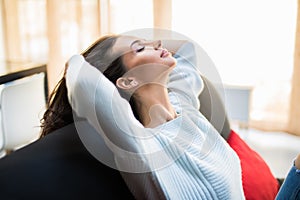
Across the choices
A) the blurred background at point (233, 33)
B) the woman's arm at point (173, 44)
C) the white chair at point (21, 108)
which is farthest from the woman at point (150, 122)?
the blurred background at point (233, 33)

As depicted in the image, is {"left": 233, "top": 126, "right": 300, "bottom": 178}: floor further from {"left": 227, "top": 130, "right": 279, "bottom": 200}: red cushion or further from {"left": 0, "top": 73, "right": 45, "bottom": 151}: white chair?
{"left": 0, "top": 73, "right": 45, "bottom": 151}: white chair

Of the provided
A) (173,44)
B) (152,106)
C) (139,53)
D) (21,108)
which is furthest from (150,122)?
(21,108)

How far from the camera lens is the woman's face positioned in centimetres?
108

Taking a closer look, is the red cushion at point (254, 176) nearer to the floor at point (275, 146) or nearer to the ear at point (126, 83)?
the ear at point (126, 83)

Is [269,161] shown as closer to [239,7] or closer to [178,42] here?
[239,7]

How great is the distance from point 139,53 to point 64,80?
0.23 meters

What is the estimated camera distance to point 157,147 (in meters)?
0.96

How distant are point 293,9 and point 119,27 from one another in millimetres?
1205

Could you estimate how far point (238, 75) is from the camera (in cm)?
275

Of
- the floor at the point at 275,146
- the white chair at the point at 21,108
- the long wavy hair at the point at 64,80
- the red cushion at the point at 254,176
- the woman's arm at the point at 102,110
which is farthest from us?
the floor at the point at 275,146

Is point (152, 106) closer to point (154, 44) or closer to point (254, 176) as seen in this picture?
point (154, 44)

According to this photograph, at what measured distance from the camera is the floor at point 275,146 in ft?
7.87

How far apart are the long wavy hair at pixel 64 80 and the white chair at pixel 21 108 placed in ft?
2.88

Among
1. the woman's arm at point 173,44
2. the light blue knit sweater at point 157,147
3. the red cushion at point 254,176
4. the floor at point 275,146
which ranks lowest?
the floor at point 275,146
